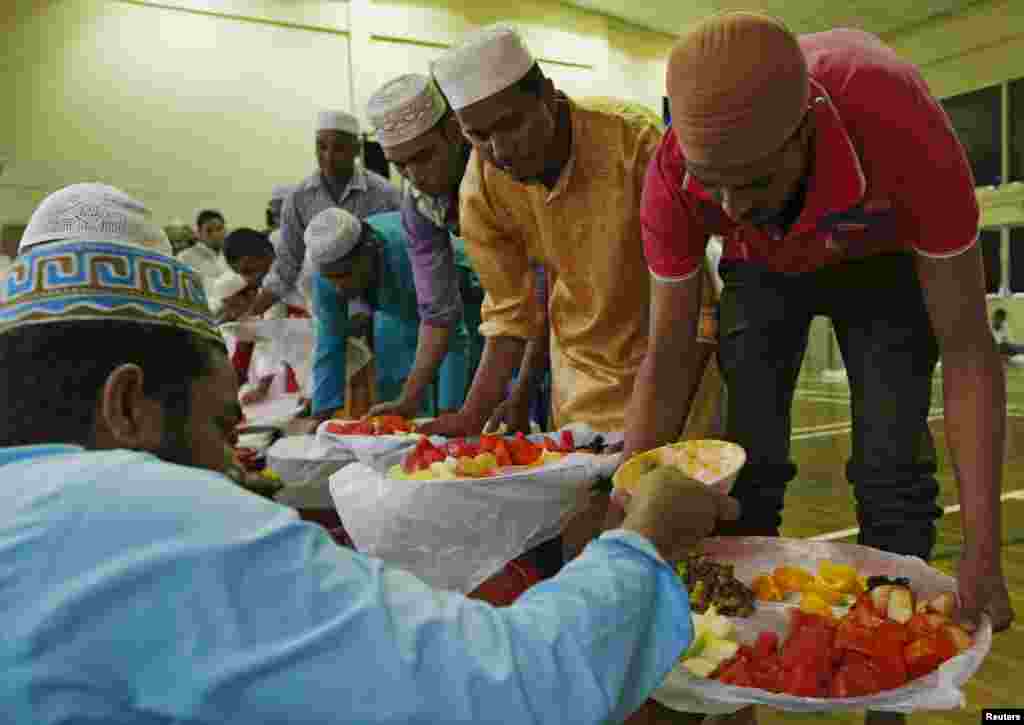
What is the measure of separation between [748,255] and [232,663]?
3.59ft

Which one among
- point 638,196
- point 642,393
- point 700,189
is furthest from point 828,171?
point 638,196

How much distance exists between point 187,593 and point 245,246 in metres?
3.98

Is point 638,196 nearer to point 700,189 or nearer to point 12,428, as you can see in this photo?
point 700,189

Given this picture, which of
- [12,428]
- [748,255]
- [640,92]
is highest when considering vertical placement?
[640,92]

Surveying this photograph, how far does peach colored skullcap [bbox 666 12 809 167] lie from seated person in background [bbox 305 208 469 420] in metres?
1.79

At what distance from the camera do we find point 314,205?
379 centimetres

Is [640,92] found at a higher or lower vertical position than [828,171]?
higher

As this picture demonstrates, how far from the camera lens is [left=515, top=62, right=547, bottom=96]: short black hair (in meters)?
1.74

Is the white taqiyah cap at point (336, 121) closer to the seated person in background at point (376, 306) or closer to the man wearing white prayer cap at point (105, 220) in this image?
the seated person in background at point (376, 306)

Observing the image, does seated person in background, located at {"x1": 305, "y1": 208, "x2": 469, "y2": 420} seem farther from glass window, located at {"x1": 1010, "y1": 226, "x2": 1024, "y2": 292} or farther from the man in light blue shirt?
glass window, located at {"x1": 1010, "y1": 226, "x2": 1024, "y2": 292}

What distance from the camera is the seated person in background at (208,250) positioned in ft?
17.7

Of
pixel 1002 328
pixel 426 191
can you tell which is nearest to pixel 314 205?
pixel 426 191

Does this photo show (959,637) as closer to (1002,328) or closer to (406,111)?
(406,111)

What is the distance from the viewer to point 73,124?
7.29 metres
